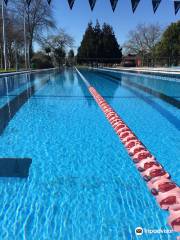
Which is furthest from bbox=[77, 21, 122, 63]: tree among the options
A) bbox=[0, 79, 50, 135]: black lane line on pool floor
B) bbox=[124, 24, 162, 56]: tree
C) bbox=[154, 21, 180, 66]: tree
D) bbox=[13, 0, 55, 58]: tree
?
bbox=[0, 79, 50, 135]: black lane line on pool floor

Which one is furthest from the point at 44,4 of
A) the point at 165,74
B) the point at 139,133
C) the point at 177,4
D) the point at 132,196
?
the point at 132,196

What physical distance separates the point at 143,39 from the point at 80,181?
52.7 metres

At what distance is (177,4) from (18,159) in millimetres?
10301

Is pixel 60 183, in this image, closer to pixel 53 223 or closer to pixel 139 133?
pixel 53 223

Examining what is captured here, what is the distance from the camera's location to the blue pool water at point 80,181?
7.86 ft

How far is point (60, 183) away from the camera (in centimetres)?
317

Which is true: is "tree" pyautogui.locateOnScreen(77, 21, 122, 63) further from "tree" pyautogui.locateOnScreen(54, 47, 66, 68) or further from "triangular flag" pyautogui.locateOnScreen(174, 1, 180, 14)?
"triangular flag" pyautogui.locateOnScreen(174, 1, 180, 14)

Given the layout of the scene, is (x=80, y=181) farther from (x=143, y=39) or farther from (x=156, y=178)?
(x=143, y=39)

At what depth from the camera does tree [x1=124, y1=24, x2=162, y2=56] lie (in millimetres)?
51000

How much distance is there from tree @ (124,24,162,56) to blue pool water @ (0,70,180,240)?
46.2m

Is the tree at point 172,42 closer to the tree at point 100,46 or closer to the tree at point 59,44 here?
the tree at point 100,46

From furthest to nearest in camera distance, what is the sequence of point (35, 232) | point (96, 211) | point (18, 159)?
point (18, 159) < point (96, 211) < point (35, 232)

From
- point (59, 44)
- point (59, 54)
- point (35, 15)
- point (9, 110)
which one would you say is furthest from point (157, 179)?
point (59, 44)

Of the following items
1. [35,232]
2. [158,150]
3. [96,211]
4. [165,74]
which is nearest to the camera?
[35,232]
